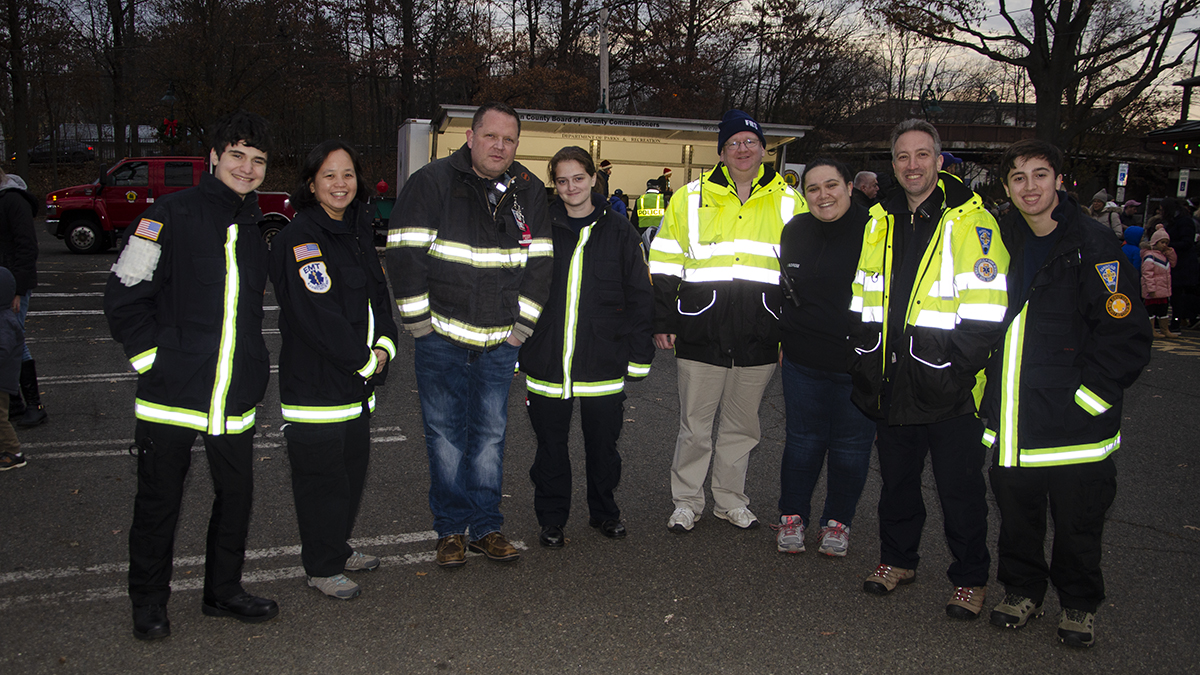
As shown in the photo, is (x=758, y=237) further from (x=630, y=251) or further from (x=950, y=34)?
(x=950, y=34)

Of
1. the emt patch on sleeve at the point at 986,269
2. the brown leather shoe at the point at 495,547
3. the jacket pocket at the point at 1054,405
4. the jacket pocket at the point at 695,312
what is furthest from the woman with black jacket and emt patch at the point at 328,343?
the jacket pocket at the point at 1054,405

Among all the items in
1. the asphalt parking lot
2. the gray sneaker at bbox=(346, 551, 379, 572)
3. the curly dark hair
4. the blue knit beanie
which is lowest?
the asphalt parking lot

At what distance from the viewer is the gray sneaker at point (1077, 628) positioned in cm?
326

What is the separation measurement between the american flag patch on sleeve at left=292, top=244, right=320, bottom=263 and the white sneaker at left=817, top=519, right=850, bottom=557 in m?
2.74

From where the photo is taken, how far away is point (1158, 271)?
10914 millimetres

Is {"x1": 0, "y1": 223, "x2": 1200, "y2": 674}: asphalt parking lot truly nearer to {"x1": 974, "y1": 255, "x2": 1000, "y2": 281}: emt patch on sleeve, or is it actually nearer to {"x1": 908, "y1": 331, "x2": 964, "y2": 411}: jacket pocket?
{"x1": 908, "y1": 331, "x2": 964, "y2": 411}: jacket pocket

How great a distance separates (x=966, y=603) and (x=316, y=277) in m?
3.02

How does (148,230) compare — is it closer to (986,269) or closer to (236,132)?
(236,132)

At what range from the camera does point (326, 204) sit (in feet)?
11.3

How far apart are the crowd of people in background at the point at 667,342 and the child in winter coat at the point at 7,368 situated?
2.60m

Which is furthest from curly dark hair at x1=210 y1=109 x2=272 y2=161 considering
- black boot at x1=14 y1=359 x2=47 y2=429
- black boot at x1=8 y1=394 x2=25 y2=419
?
black boot at x1=8 y1=394 x2=25 y2=419

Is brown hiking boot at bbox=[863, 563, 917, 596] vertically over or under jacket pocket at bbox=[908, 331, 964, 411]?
under

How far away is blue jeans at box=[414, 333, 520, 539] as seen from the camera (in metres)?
3.81


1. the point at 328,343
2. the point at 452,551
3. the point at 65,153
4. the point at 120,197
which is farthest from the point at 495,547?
the point at 65,153
